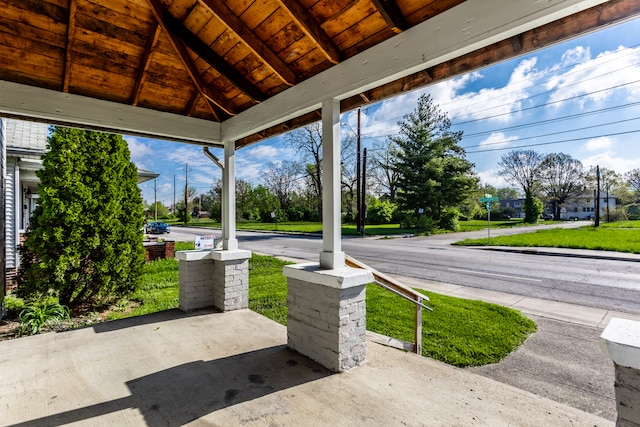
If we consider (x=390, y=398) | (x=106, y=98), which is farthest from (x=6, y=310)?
(x=390, y=398)

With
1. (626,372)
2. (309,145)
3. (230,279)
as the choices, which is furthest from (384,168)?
(626,372)

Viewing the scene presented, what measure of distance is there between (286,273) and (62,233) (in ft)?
12.8

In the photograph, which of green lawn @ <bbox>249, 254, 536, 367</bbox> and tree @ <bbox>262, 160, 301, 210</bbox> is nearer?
green lawn @ <bbox>249, 254, 536, 367</bbox>

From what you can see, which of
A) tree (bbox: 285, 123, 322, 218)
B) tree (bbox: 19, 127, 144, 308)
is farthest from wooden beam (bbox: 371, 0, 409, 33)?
tree (bbox: 285, 123, 322, 218)

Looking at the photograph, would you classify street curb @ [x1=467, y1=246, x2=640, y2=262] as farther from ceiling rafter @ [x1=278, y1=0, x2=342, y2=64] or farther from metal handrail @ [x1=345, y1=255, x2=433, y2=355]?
ceiling rafter @ [x1=278, y1=0, x2=342, y2=64]

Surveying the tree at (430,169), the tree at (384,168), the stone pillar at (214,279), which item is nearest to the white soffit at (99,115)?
the stone pillar at (214,279)

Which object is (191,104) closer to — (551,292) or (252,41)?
(252,41)

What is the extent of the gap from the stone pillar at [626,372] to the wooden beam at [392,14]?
7.57 ft

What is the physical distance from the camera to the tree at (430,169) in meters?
24.5

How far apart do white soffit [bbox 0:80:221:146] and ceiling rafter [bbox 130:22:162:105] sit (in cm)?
21

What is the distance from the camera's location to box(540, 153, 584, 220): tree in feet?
154

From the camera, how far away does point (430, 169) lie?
24547mm

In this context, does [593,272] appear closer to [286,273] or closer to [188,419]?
[286,273]

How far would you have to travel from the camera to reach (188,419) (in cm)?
226
